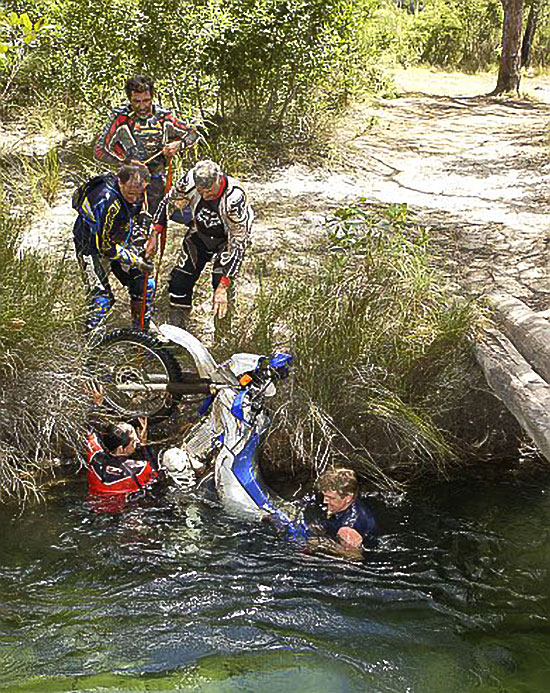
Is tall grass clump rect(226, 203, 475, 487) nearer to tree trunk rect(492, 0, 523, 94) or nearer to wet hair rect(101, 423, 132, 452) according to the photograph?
wet hair rect(101, 423, 132, 452)

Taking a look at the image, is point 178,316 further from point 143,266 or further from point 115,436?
point 115,436

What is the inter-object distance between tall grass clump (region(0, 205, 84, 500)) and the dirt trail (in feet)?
8.98

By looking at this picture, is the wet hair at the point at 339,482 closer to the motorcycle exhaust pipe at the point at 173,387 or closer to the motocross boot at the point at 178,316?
the motorcycle exhaust pipe at the point at 173,387

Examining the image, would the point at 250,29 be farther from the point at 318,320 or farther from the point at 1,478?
the point at 1,478

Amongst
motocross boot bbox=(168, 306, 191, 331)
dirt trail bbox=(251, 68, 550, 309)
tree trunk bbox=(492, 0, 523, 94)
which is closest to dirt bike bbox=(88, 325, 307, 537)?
motocross boot bbox=(168, 306, 191, 331)

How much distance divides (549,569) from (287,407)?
1753 mm

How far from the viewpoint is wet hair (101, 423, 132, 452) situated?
525 centimetres

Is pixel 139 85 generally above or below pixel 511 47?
below

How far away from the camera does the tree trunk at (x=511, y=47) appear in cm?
1373

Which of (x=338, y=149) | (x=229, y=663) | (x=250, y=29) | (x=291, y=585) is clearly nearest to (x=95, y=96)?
(x=250, y=29)

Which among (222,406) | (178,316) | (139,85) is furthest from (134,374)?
(139,85)

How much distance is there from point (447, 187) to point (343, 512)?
532cm

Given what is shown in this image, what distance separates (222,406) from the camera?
496cm

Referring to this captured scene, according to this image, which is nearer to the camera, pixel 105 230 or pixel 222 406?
pixel 222 406
